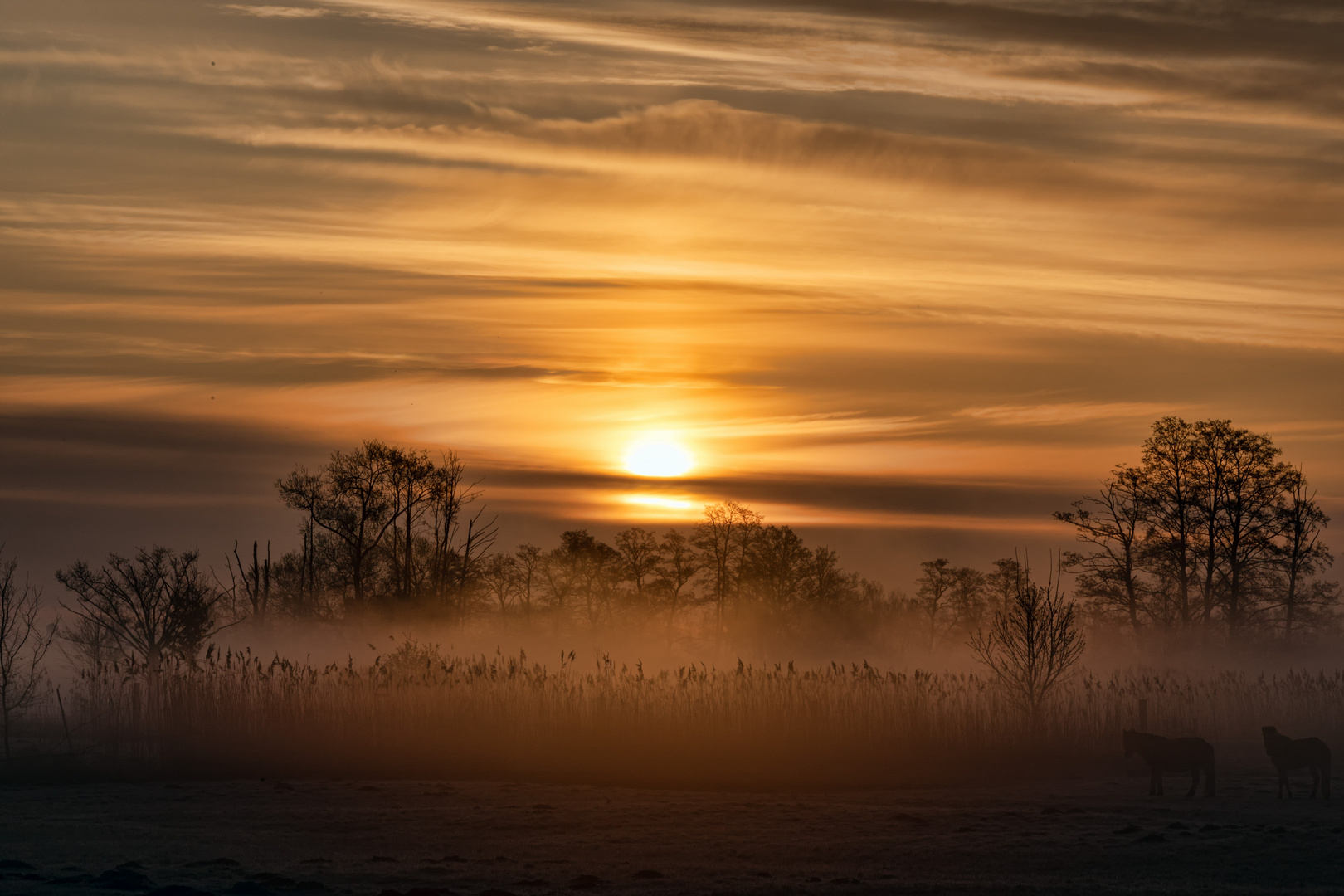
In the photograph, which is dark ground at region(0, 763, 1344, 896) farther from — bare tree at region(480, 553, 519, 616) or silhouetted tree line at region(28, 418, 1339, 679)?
bare tree at region(480, 553, 519, 616)

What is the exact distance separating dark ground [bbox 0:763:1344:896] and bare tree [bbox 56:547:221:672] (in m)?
22.1

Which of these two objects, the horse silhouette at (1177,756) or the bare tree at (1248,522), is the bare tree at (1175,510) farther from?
the horse silhouette at (1177,756)

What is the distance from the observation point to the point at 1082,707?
31266 mm

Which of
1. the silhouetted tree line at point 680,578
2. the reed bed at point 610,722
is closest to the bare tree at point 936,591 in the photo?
the silhouetted tree line at point 680,578

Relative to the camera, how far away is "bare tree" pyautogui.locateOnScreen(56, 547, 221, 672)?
45562 millimetres

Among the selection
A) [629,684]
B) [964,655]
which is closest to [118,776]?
[629,684]

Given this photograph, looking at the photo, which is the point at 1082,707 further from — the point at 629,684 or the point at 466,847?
the point at 466,847

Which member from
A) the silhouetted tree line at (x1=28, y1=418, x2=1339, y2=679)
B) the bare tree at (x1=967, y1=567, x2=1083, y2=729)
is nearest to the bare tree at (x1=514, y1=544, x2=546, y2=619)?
the silhouetted tree line at (x1=28, y1=418, x2=1339, y2=679)

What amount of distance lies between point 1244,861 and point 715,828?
6998 millimetres

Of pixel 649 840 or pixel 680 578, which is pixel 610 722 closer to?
pixel 649 840

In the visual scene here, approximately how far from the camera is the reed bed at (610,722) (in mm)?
28344

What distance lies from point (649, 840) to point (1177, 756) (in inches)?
375

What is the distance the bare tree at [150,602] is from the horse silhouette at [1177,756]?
104 feet

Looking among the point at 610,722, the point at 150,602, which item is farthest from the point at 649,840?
the point at 150,602
